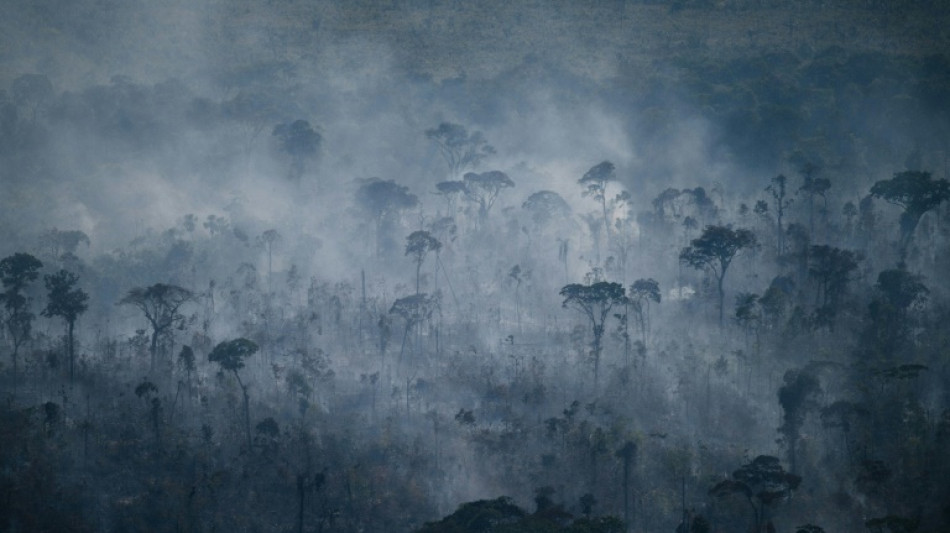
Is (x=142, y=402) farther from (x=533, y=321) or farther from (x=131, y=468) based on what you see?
(x=533, y=321)

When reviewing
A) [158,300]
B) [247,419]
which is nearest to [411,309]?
[247,419]

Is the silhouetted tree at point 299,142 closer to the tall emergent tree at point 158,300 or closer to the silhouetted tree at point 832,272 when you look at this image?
the tall emergent tree at point 158,300

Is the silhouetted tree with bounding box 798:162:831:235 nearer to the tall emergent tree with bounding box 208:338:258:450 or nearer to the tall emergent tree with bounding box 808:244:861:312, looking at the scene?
the tall emergent tree with bounding box 808:244:861:312

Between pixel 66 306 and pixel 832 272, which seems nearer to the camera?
pixel 66 306

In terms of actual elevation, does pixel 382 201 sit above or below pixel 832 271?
above

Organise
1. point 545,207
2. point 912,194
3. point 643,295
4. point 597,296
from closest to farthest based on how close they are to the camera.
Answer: point 597,296 → point 643,295 → point 912,194 → point 545,207

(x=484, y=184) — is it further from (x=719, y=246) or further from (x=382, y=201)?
(x=719, y=246)

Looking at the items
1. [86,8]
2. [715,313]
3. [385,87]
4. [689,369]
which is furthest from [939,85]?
[86,8]

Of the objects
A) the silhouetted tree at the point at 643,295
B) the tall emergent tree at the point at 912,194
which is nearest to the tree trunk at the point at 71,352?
the silhouetted tree at the point at 643,295
